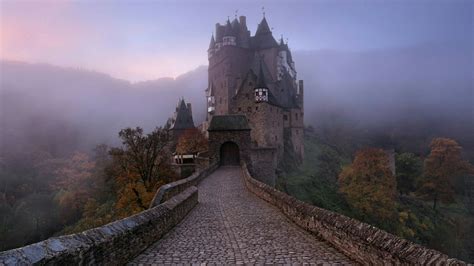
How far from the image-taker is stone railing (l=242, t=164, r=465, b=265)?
4.59 metres

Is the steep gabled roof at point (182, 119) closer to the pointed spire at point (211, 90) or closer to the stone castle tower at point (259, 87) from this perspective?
the stone castle tower at point (259, 87)

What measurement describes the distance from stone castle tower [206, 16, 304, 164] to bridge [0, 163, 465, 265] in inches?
1266

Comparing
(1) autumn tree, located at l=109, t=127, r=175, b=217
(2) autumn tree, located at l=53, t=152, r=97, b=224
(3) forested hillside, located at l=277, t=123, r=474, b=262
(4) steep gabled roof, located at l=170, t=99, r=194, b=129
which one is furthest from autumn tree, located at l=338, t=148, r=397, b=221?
(2) autumn tree, located at l=53, t=152, r=97, b=224

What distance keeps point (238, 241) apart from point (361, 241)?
3111mm

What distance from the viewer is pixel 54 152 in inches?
3452

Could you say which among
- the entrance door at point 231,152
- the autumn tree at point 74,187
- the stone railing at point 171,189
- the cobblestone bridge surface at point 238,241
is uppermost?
the entrance door at point 231,152

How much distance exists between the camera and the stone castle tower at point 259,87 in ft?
162

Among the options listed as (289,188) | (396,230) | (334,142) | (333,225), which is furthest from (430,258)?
(334,142)

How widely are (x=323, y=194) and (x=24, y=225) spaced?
4294cm

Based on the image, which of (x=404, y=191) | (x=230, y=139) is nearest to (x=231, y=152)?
(x=230, y=139)

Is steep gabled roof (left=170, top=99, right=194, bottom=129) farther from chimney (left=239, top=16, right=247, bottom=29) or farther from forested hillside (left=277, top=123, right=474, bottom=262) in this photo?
chimney (left=239, top=16, right=247, bottom=29)

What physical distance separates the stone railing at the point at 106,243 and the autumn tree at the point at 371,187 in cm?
2926

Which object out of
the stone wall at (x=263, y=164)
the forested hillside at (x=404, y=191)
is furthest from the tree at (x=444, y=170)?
the stone wall at (x=263, y=164)

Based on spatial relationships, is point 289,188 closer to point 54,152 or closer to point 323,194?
point 323,194
